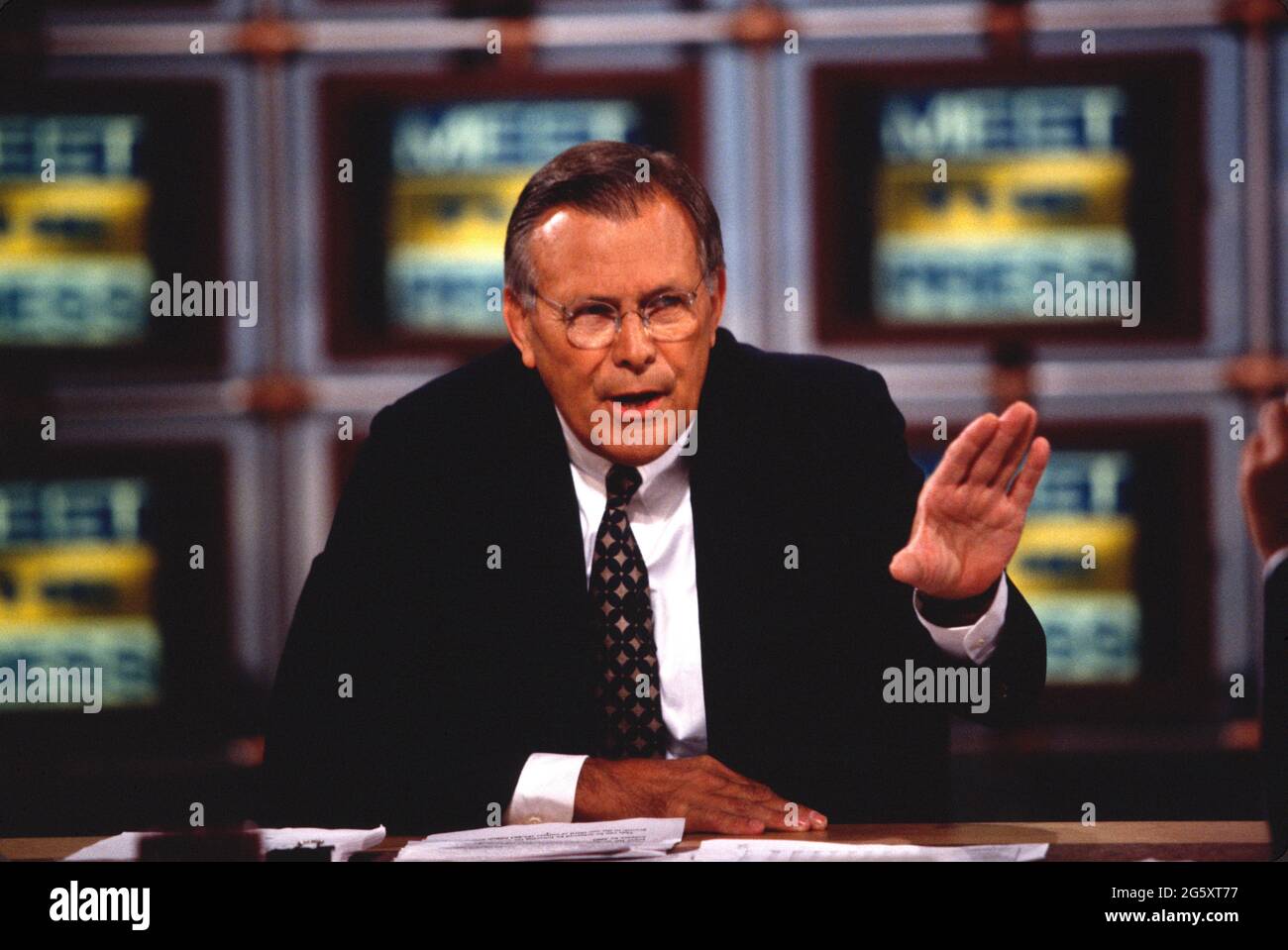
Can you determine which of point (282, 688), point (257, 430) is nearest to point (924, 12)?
point (257, 430)

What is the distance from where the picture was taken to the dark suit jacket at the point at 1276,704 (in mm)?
2111

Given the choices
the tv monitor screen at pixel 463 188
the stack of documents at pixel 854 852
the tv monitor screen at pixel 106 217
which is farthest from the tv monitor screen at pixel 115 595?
the stack of documents at pixel 854 852

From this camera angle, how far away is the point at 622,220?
7.61ft

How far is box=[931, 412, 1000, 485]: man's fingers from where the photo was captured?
214 centimetres

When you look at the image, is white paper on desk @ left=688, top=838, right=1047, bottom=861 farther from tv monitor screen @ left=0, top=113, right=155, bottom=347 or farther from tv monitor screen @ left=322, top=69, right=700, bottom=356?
tv monitor screen @ left=0, top=113, right=155, bottom=347

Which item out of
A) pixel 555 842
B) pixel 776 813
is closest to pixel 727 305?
pixel 776 813

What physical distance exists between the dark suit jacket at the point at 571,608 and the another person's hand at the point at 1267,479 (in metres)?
0.59

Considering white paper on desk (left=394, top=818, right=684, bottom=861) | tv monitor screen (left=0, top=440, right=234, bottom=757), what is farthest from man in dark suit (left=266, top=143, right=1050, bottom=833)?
tv monitor screen (left=0, top=440, right=234, bottom=757)

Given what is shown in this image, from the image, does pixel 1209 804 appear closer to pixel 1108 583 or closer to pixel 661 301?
pixel 1108 583

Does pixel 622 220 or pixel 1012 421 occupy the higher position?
pixel 622 220

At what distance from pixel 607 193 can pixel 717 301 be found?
10.6 inches

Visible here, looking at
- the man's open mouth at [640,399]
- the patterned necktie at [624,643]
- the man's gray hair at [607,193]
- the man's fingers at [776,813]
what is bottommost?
the man's fingers at [776,813]

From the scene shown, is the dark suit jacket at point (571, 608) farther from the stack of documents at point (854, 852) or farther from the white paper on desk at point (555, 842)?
the stack of documents at point (854, 852)
